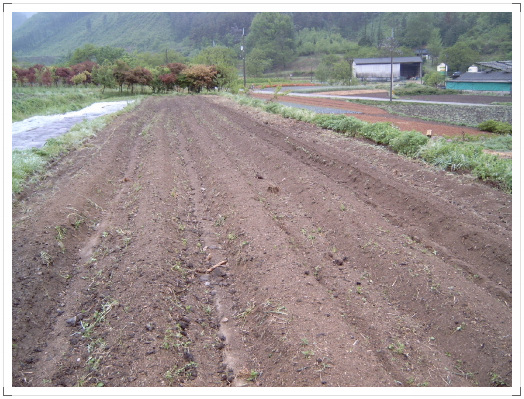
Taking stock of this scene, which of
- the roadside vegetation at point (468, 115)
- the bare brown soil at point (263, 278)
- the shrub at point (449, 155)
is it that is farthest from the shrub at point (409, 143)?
the roadside vegetation at point (468, 115)

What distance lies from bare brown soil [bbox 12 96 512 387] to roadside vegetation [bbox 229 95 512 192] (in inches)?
20.4

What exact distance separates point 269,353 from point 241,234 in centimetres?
284

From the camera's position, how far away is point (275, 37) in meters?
86.7

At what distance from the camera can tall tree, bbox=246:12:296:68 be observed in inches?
3359

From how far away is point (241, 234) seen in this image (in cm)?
661

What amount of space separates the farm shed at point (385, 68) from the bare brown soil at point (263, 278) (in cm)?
6216

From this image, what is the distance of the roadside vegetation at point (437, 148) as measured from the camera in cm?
883

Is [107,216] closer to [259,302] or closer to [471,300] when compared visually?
[259,302]

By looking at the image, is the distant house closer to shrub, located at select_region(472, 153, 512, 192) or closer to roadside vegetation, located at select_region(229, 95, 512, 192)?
roadside vegetation, located at select_region(229, 95, 512, 192)

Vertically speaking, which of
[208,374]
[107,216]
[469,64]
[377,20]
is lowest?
[208,374]

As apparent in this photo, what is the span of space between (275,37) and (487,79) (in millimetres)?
53928

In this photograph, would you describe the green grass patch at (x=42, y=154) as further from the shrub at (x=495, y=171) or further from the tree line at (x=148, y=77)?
the tree line at (x=148, y=77)

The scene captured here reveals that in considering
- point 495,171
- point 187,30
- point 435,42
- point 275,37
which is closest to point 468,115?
point 495,171

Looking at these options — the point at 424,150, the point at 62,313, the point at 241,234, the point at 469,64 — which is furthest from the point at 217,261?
the point at 469,64
